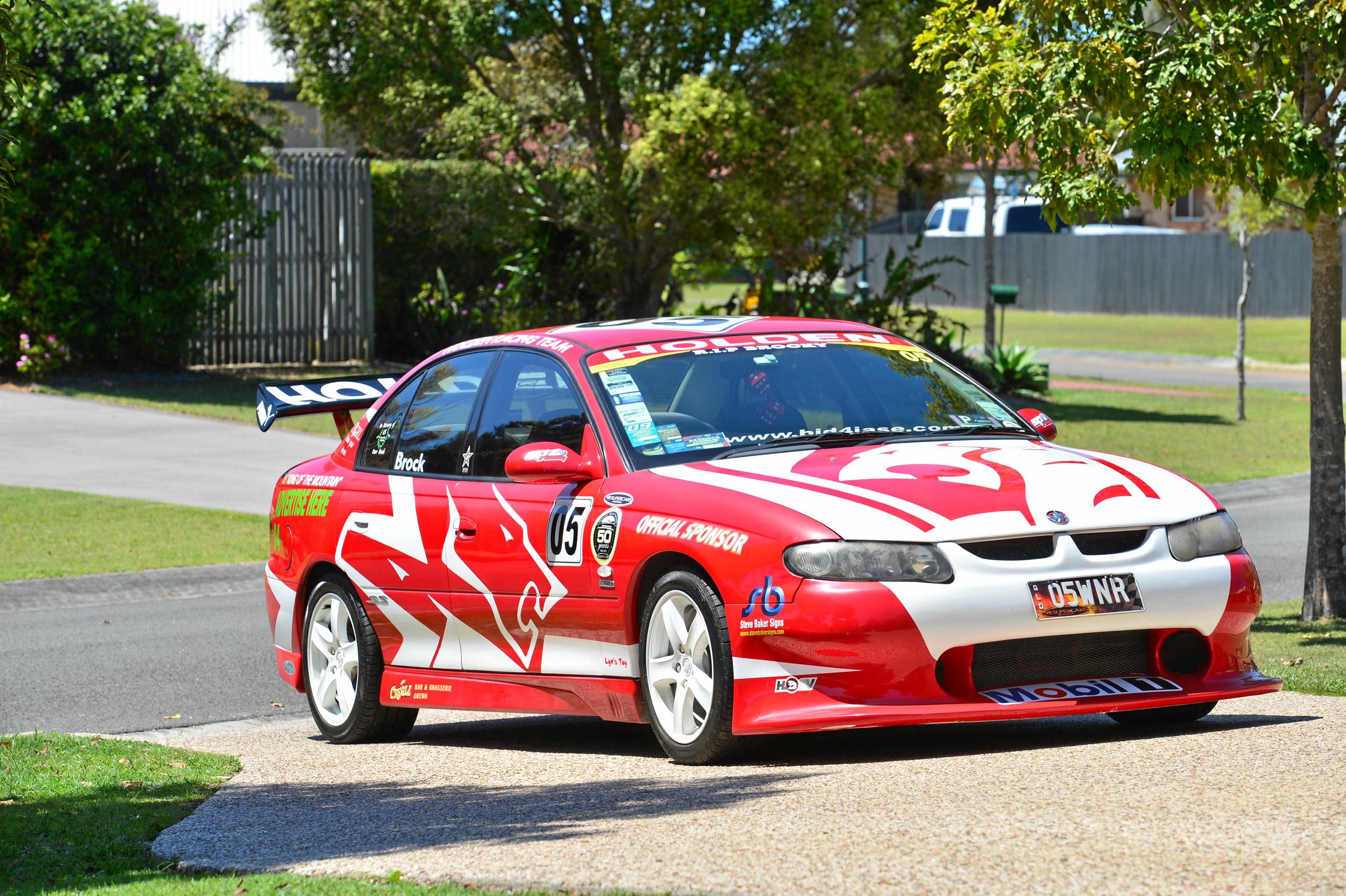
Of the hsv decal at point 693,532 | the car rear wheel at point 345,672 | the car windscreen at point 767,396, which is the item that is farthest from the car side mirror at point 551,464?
the car rear wheel at point 345,672

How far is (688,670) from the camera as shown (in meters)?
6.37

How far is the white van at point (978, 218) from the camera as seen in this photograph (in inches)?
2156

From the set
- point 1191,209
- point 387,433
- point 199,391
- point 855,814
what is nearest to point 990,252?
point 199,391

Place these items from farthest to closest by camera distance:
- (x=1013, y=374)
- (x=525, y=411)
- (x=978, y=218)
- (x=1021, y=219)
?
(x=978, y=218) → (x=1021, y=219) → (x=1013, y=374) → (x=525, y=411)

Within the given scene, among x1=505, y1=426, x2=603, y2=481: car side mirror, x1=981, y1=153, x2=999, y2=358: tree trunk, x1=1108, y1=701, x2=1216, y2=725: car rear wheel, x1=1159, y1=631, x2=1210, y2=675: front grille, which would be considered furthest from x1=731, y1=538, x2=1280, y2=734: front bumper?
x1=981, y1=153, x2=999, y2=358: tree trunk

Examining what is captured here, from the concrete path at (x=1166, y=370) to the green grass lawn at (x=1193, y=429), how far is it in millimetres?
2217

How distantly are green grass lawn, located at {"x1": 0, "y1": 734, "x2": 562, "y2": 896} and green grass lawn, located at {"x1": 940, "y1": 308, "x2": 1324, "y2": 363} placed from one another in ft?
103

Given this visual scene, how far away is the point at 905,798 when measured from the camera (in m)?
5.34

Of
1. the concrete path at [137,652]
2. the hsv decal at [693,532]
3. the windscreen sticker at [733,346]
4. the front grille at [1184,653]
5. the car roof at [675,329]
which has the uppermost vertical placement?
the car roof at [675,329]

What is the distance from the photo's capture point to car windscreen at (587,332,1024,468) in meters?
6.96

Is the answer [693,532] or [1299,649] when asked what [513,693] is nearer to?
[693,532]

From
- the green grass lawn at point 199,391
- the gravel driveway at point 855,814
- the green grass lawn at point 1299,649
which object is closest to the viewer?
the gravel driveway at point 855,814

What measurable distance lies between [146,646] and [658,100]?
1280 cm

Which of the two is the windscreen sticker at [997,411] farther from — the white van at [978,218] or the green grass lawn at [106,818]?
the white van at [978,218]
